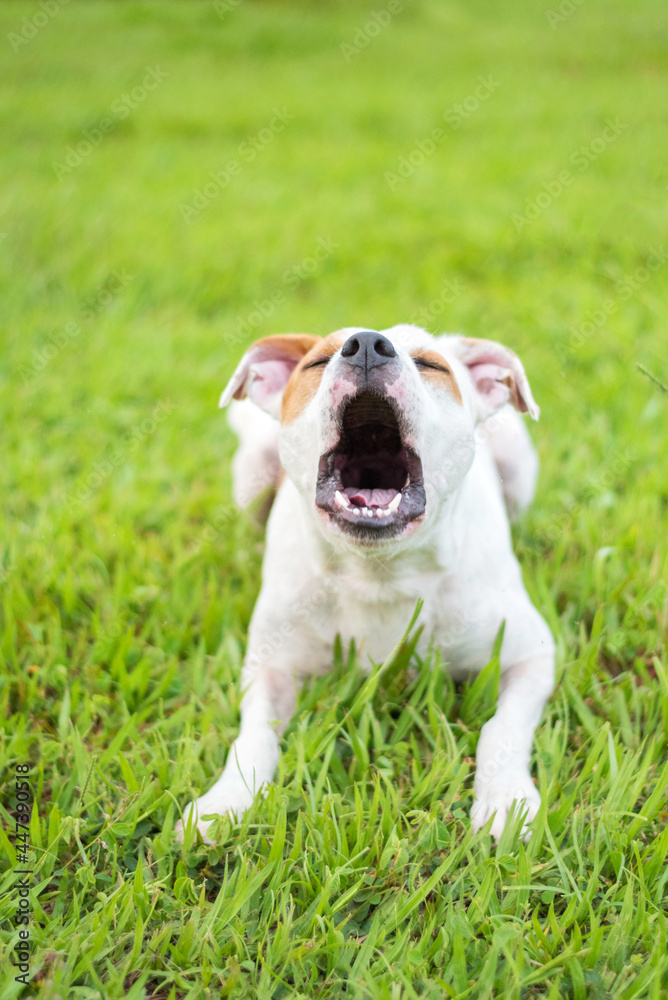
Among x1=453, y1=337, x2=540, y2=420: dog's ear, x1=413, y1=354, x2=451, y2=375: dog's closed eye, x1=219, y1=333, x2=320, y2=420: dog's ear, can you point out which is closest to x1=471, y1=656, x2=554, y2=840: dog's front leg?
x1=453, y1=337, x2=540, y2=420: dog's ear

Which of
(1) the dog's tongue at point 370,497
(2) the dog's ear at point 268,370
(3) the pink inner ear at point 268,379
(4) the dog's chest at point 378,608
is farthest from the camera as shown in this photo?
(3) the pink inner ear at point 268,379

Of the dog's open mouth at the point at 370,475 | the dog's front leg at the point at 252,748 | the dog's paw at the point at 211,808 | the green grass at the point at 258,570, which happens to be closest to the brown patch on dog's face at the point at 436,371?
the dog's open mouth at the point at 370,475

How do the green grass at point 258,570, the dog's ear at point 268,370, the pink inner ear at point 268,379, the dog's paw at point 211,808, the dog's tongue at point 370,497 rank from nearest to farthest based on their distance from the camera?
the green grass at point 258,570
the dog's paw at point 211,808
the dog's tongue at point 370,497
the dog's ear at point 268,370
the pink inner ear at point 268,379

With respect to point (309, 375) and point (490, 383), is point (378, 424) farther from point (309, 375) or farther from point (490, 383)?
point (490, 383)

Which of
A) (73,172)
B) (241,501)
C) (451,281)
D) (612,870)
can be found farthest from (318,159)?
(612,870)

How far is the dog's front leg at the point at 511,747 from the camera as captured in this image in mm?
2125

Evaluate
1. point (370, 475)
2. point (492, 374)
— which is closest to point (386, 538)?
point (370, 475)

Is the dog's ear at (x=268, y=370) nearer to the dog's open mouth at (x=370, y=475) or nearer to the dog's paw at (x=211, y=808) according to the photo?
the dog's open mouth at (x=370, y=475)

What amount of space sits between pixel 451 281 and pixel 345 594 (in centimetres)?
406

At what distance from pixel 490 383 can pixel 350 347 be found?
77 cm

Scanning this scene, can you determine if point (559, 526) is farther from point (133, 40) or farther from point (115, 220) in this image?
point (133, 40)

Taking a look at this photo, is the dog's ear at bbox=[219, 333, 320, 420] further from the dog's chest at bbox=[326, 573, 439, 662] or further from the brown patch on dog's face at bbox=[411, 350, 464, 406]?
the dog's chest at bbox=[326, 573, 439, 662]

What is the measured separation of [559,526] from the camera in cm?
345

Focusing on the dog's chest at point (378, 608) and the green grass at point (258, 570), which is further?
the dog's chest at point (378, 608)
